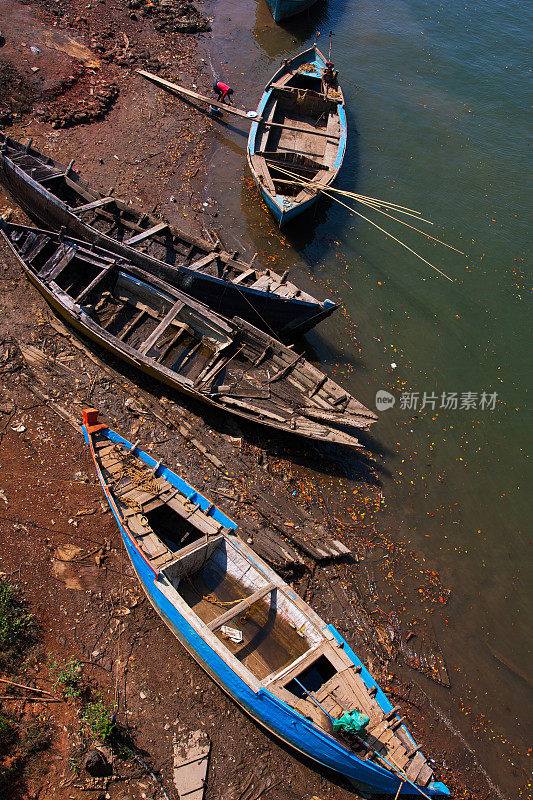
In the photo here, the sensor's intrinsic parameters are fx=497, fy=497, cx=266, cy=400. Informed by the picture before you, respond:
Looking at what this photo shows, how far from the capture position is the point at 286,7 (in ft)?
107

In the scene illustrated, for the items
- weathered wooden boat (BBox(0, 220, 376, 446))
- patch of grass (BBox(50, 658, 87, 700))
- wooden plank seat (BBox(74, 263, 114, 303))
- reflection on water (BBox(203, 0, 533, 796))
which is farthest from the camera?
wooden plank seat (BBox(74, 263, 114, 303))

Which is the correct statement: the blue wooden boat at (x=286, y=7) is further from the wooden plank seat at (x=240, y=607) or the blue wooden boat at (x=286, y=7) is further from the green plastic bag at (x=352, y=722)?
the green plastic bag at (x=352, y=722)

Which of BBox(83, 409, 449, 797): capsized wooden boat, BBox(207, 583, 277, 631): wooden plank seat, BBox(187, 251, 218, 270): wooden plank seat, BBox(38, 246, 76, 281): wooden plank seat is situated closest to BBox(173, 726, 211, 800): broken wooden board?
BBox(83, 409, 449, 797): capsized wooden boat

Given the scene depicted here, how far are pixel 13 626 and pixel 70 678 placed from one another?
1797 mm

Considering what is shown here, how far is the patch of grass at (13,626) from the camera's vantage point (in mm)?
11176

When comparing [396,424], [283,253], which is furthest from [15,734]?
[283,253]

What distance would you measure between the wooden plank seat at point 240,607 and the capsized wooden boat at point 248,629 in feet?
0.08

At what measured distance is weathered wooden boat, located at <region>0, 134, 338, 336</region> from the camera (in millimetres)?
17250

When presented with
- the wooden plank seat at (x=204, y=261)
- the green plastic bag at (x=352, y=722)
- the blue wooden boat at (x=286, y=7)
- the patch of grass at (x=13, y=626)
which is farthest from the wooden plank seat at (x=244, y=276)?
the blue wooden boat at (x=286, y=7)

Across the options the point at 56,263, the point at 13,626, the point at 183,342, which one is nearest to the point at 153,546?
the point at 13,626

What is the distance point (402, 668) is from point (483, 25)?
1625 inches

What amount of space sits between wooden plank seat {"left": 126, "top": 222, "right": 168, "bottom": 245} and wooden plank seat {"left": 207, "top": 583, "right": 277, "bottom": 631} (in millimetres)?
12989

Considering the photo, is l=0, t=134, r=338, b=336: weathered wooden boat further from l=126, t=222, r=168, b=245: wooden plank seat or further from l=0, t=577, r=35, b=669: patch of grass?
l=0, t=577, r=35, b=669: patch of grass

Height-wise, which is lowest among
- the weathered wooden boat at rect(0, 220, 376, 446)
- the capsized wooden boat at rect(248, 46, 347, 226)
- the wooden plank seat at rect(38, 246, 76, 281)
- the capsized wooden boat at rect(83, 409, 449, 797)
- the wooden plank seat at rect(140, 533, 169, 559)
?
the capsized wooden boat at rect(83, 409, 449, 797)
